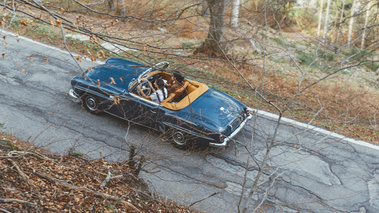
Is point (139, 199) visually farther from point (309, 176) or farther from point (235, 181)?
point (309, 176)

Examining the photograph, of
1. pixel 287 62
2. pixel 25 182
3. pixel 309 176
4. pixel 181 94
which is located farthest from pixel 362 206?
pixel 287 62

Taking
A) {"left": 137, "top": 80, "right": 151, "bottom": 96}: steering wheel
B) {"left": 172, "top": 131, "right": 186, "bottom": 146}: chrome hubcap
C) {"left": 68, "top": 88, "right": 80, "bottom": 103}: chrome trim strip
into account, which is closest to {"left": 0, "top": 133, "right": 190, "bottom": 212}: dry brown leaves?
{"left": 172, "top": 131, "right": 186, "bottom": 146}: chrome hubcap

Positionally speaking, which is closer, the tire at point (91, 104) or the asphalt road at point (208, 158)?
the asphalt road at point (208, 158)

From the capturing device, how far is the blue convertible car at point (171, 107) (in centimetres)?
675

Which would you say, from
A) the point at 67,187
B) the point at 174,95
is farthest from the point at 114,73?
the point at 67,187

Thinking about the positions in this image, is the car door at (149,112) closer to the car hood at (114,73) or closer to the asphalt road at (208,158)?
the asphalt road at (208,158)

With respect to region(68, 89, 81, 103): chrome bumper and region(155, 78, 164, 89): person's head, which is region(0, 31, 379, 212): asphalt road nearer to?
region(68, 89, 81, 103): chrome bumper

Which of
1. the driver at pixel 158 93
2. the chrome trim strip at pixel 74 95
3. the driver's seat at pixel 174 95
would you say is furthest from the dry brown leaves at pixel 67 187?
the chrome trim strip at pixel 74 95

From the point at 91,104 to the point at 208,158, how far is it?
11.1ft

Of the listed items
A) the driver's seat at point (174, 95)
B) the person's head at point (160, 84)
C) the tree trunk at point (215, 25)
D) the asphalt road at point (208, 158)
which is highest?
the tree trunk at point (215, 25)

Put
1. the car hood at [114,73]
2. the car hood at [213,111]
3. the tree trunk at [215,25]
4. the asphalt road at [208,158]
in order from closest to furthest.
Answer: the asphalt road at [208,158]
the car hood at [213,111]
the car hood at [114,73]
the tree trunk at [215,25]

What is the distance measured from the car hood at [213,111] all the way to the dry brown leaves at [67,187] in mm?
1903

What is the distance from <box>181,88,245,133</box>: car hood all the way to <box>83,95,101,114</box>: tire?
2381 mm

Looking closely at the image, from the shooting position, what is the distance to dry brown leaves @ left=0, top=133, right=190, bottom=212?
4.11m
